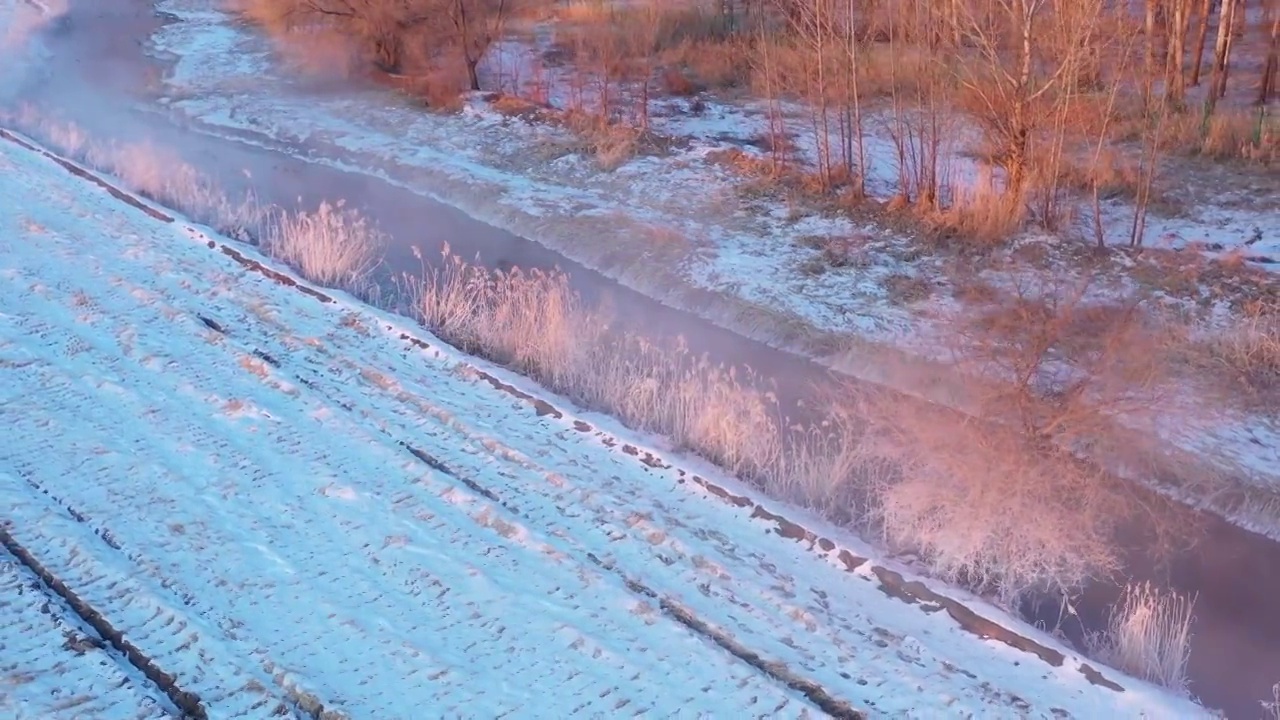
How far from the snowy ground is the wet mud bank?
0.26 m

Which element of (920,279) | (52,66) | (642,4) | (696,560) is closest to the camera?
(696,560)

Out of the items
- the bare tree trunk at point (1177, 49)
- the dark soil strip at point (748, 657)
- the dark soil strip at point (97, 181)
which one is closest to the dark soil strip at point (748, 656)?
the dark soil strip at point (748, 657)

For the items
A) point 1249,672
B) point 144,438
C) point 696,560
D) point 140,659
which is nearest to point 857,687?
point 696,560

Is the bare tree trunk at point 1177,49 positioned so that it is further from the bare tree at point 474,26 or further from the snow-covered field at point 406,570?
the snow-covered field at point 406,570

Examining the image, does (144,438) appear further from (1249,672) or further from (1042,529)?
(1249,672)

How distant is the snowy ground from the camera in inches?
424

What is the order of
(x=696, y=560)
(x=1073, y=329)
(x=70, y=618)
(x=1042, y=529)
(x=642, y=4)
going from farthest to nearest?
(x=642, y=4) < (x=1073, y=329) < (x=1042, y=529) < (x=696, y=560) < (x=70, y=618)

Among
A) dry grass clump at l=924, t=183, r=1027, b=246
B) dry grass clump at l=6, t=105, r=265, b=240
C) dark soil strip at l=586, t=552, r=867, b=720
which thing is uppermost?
dry grass clump at l=6, t=105, r=265, b=240

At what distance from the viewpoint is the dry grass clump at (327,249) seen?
1173 centimetres

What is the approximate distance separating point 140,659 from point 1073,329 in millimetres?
8222

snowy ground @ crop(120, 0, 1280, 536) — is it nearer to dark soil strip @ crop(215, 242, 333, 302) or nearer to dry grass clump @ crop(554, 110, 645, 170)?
dry grass clump @ crop(554, 110, 645, 170)

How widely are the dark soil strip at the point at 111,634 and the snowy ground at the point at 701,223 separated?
6.57 m

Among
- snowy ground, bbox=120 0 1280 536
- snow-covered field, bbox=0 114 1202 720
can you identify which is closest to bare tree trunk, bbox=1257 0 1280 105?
snowy ground, bbox=120 0 1280 536

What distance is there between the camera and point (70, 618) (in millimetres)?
6125
